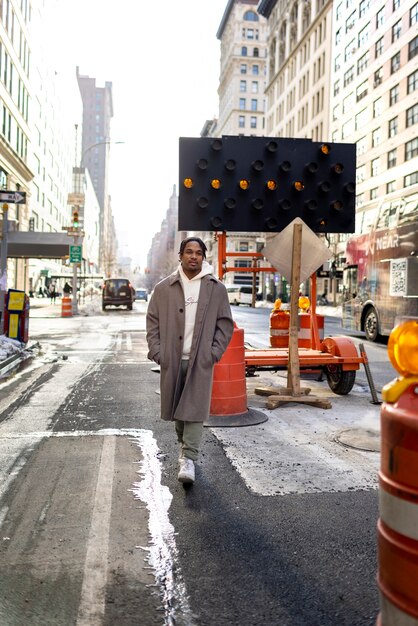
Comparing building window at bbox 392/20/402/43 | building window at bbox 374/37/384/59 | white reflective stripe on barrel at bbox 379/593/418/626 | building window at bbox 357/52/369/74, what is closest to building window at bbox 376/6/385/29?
building window at bbox 374/37/384/59

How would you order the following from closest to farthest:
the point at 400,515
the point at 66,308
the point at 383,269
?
1. the point at 400,515
2. the point at 383,269
3. the point at 66,308

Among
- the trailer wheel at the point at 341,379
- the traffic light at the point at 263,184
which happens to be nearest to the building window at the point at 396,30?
the traffic light at the point at 263,184

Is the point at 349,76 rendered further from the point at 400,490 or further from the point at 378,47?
the point at 400,490

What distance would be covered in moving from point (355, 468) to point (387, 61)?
47.8 metres

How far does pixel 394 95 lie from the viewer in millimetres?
44719

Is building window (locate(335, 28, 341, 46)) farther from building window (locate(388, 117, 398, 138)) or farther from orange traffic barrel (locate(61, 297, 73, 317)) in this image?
orange traffic barrel (locate(61, 297, 73, 317))

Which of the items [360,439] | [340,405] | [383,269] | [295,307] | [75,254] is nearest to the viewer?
[360,439]

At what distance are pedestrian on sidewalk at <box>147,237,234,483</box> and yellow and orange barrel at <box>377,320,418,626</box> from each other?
2524 millimetres

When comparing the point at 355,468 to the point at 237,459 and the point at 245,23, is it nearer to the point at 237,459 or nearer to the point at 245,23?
the point at 237,459

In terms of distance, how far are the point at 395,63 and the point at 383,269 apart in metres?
34.4

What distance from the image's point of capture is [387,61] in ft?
150

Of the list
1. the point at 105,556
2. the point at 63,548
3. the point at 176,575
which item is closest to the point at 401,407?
the point at 176,575

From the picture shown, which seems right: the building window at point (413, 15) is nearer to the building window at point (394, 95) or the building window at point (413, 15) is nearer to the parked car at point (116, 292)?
the building window at point (394, 95)

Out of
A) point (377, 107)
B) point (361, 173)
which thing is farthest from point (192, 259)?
point (361, 173)
